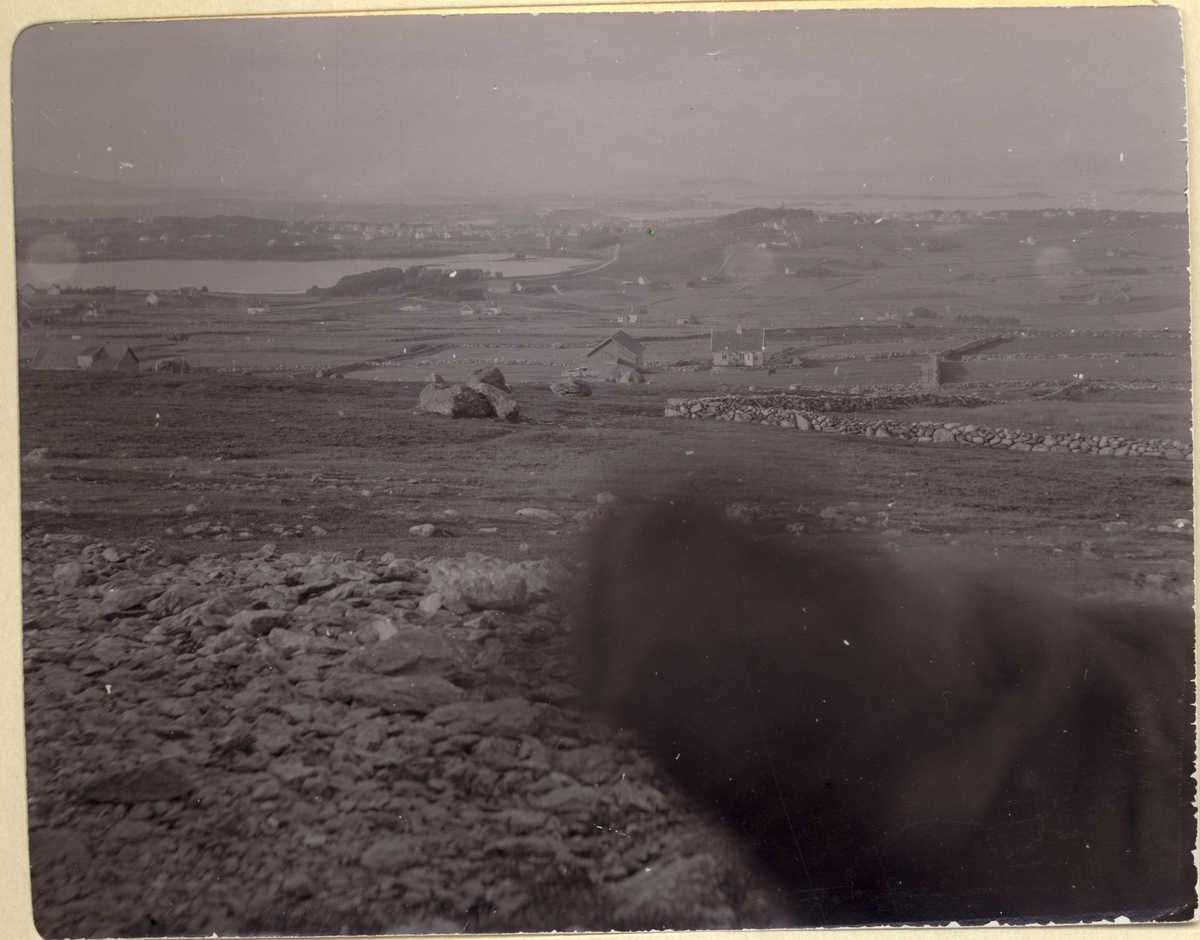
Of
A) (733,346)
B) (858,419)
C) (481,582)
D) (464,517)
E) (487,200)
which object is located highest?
(487,200)

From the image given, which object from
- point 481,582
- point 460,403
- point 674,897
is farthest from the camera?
point 460,403

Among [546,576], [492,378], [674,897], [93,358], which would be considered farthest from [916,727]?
[93,358]

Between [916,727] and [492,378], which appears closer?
[916,727]

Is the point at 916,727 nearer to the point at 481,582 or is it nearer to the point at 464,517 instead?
the point at 481,582

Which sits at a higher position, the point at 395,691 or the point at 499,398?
the point at 499,398

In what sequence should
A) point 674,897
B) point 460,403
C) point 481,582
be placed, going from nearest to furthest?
point 674,897 → point 481,582 → point 460,403

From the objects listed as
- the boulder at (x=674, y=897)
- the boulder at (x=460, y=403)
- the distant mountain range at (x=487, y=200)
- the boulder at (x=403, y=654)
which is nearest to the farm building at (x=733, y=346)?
the distant mountain range at (x=487, y=200)
